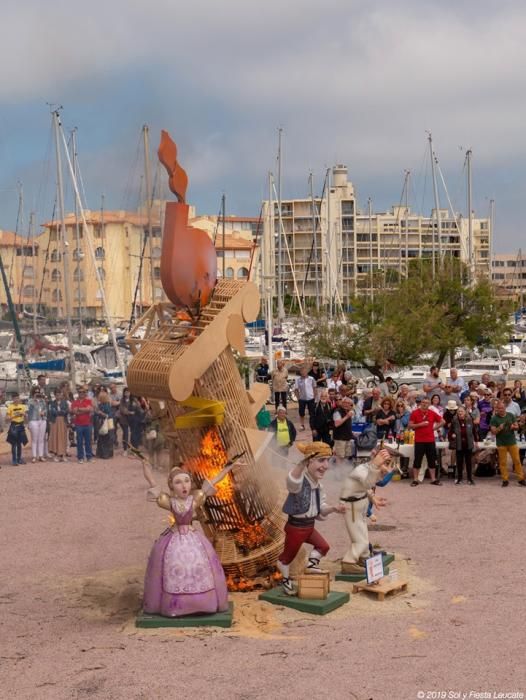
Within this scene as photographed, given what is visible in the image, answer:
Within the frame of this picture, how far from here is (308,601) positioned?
9055 mm

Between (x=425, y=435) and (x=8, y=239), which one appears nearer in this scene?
(x=425, y=435)

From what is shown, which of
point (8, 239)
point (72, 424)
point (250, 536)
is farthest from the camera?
point (8, 239)

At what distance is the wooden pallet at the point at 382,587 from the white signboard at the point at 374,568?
60 mm

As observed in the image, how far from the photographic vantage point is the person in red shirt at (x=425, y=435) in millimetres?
16078

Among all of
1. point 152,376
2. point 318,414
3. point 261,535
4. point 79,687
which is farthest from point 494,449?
point 79,687

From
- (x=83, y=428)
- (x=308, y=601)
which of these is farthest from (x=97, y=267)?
(x=308, y=601)

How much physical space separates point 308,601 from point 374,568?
0.80 meters

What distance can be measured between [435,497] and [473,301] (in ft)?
69.0

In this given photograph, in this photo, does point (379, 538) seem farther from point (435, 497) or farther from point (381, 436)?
point (381, 436)

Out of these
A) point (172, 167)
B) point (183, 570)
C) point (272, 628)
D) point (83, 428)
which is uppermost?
point (172, 167)

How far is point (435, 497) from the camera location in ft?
48.9

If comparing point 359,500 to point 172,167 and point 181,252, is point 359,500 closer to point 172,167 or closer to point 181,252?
point 181,252

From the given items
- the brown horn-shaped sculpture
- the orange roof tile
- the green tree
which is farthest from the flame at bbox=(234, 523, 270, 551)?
the orange roof tile

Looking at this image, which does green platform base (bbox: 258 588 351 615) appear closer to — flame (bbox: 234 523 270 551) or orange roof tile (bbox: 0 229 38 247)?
flame (bbox: 234 523 270 551)
